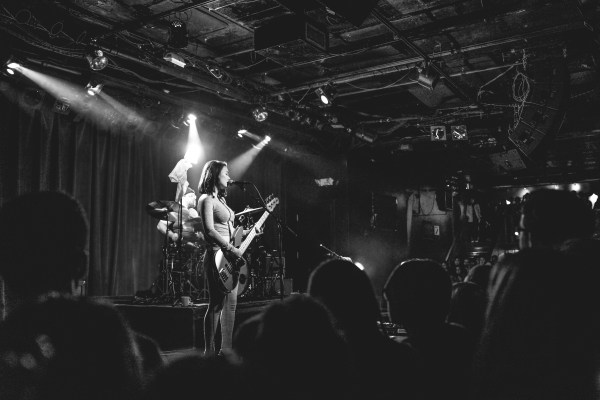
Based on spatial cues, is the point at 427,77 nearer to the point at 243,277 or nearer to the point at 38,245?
the point at 243,277

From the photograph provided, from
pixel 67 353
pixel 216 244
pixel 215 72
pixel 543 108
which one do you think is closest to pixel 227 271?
pixel 216 244

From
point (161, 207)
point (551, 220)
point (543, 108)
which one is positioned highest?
point (543, 108)

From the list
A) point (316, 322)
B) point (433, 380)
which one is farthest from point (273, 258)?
point (316, 322)

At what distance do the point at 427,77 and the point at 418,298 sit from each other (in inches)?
231

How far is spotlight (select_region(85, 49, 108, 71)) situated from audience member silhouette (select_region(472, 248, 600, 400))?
20.8 feet

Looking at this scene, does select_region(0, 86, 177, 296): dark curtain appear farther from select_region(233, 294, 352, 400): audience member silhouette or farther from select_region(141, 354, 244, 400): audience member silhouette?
select_region(141, 354, 244, 400): audience member silhouette

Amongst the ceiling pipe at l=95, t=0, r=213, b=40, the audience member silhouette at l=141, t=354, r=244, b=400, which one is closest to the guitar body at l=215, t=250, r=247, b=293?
the ceiling pipe at l=95, t=0, r=213, b=40

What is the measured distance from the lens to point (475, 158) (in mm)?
13570

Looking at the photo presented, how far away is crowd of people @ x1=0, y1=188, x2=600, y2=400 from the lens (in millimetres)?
961

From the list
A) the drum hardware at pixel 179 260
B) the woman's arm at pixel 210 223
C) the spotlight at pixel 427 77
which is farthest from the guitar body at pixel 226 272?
the spotlight at pixel 427 77

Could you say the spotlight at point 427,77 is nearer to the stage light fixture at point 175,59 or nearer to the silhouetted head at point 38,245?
the stage light fixture at point 175,59

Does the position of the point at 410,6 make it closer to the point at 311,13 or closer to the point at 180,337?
the point at 311,13

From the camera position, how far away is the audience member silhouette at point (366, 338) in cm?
163

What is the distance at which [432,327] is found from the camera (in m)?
1.88
